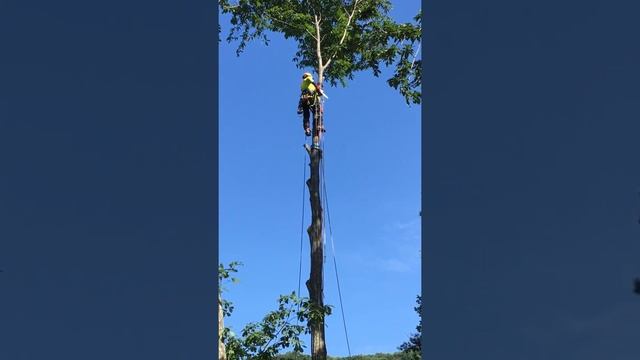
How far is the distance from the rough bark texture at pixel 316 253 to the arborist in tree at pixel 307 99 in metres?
0.08

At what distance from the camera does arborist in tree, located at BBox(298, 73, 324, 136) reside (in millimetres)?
7176

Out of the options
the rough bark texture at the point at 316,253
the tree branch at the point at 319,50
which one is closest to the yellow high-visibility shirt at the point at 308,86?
the rough bark texture at the point at 316,253

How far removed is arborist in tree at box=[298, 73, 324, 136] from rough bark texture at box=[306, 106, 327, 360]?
0.08 metres

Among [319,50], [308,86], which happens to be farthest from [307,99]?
[319,50]

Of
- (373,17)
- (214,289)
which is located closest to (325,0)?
(373,17)

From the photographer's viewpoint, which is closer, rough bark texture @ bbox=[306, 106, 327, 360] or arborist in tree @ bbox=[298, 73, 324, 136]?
rough bark texture @ bbox=[306, 106, 327, 360]

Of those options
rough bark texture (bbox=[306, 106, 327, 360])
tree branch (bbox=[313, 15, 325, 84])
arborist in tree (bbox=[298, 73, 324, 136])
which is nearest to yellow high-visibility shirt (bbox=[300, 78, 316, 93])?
arborist in tree (bbox=[298, 73, 324, 136])

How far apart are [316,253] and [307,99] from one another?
1.63 m

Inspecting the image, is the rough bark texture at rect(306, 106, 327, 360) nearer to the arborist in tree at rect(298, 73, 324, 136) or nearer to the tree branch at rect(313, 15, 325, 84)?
the arborist in tree at rect(298, 73, 324, 136)

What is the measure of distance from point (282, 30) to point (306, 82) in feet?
3.75

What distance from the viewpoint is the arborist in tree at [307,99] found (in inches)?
283

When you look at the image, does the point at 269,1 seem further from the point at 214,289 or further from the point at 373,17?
the point at 214,289

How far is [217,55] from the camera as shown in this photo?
381 cm

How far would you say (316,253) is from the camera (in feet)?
23.2
